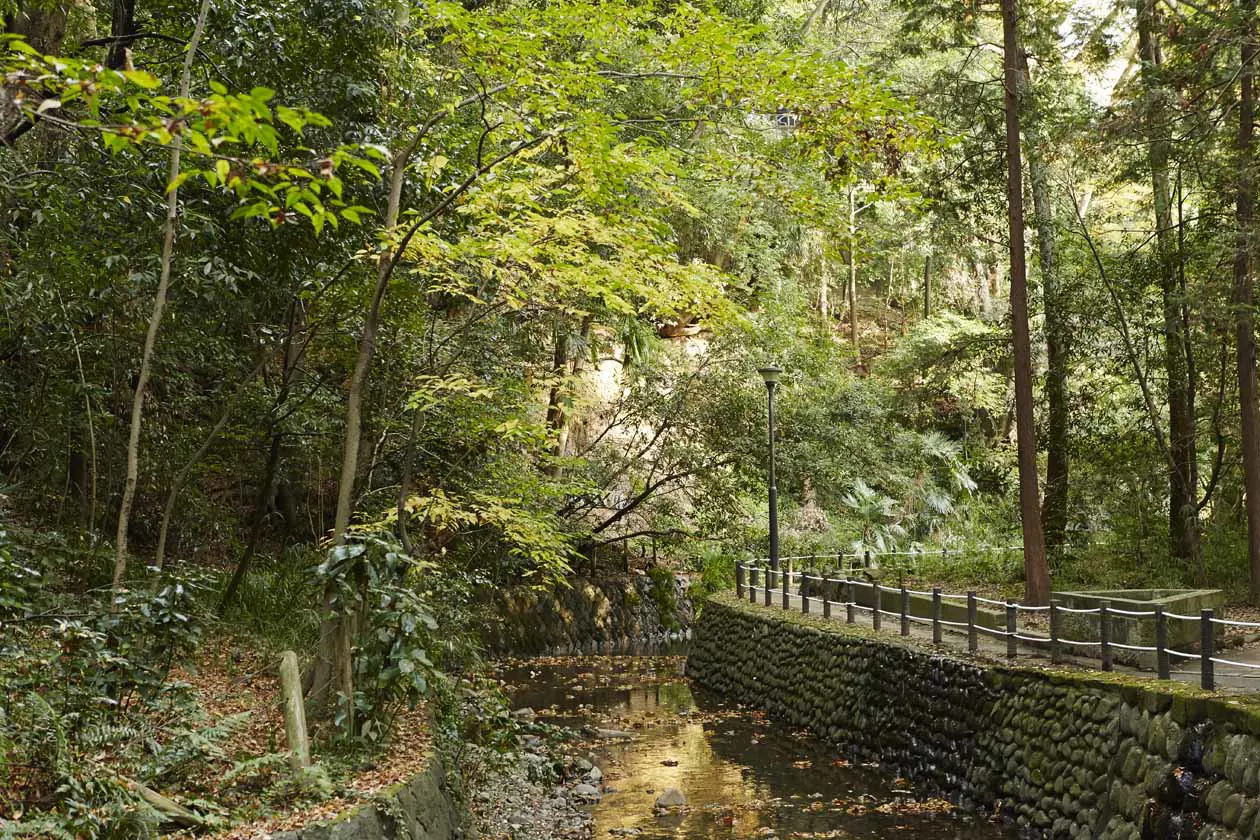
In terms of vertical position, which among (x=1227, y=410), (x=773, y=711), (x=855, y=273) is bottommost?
(x=773, y=711)

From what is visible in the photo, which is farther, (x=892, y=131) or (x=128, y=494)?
(x=892, y=131)

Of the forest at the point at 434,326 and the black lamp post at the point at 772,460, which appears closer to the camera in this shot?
the forest at the point at 434,326

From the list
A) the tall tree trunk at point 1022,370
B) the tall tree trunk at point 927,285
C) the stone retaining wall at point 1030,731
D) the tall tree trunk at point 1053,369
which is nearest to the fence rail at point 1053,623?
the stone retaining wall at point 1030,731

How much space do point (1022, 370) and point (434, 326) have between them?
8.51 metres

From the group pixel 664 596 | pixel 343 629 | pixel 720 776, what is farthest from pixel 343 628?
pixel 664 596

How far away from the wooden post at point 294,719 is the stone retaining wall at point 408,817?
0.60 meters

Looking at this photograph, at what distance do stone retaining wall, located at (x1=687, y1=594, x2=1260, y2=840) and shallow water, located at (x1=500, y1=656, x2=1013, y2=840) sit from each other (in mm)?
442

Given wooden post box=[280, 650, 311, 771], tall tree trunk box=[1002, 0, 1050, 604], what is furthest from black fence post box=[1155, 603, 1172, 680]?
wooden post box=[280, 650, 311, 771]

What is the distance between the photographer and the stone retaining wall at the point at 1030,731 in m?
7.43

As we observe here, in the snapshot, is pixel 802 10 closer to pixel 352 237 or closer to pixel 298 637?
pixel 352 237

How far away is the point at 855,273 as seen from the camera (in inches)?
1574

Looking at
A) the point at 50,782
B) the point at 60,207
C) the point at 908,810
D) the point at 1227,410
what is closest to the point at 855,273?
the point at 1227,410

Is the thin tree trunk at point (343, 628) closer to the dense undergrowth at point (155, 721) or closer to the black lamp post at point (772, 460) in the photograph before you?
the dense undergrowth at point (155, 721)

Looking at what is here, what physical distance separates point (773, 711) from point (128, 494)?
438 inches
